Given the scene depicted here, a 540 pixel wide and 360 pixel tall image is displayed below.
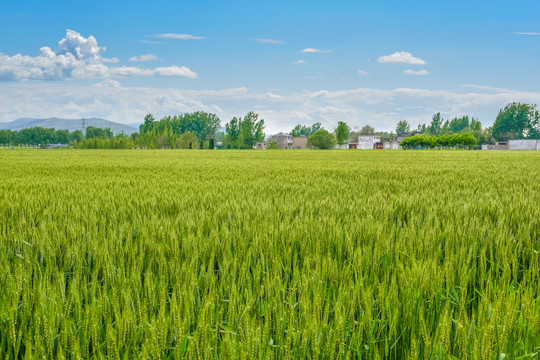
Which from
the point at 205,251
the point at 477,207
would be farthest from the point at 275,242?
the point at 477,207

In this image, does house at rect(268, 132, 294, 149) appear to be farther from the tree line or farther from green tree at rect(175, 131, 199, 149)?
green tree at rect(175, 131, 199, 149)

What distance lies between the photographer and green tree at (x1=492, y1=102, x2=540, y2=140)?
156 m

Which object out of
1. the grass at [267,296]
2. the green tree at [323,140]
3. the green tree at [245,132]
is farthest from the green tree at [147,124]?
the grass at [267,296]

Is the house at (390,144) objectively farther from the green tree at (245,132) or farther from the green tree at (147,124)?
the green tree at (147,124)

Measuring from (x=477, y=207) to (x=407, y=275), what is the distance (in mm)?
2810

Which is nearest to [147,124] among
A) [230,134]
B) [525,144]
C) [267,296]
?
[230,134]

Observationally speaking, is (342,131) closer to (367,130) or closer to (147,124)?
(367,130)

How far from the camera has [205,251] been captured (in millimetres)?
2277

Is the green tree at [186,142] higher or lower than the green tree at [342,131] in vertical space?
lower

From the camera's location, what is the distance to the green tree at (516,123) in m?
156

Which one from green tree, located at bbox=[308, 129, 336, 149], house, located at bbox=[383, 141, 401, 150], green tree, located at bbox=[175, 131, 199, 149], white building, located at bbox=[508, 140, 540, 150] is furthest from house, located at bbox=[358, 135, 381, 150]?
green tree, located at bbox=[175, 131, 199, 149]

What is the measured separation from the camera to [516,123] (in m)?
156

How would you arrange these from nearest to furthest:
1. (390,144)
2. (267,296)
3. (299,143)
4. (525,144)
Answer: (267,296) < (525,144) < (390,144) < (299,143)

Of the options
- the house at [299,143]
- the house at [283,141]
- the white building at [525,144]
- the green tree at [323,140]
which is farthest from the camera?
the house at [299,143]
